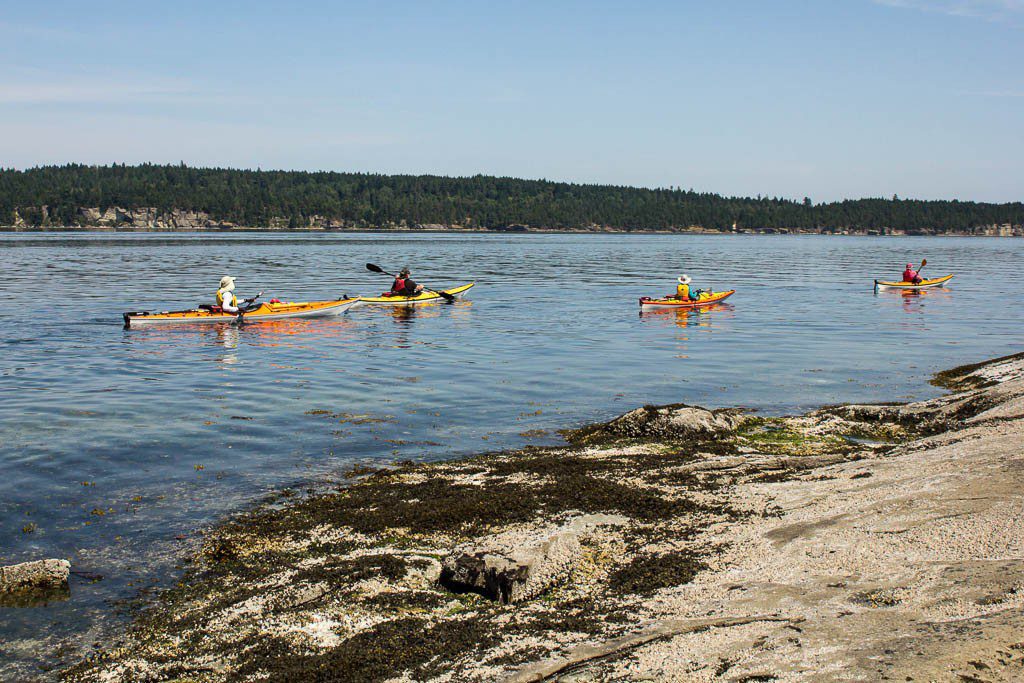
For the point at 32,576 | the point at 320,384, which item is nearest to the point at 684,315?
the point at 320,384

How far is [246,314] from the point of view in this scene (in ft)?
103

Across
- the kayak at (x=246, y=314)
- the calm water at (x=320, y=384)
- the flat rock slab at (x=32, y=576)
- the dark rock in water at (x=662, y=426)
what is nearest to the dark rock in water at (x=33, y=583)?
the flat rock slab at (x=32, y=576)

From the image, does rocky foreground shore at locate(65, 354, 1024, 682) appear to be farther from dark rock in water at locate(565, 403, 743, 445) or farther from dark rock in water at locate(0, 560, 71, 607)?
dark rock in water at locate(565, 403, 743, 445)

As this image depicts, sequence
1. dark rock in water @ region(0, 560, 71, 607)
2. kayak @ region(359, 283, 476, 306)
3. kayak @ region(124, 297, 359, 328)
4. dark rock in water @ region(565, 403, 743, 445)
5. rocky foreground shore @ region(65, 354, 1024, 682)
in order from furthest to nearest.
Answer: kayak @ region(359, 283, 476, 306) < kayak @ region(124, 297, 359, 328) < dark rock in water @ region(565, 403, 743, 445) < dark rock in water @ region(0, 560, 71, 607) < rocky foreground shore @ region(65, 354, 1024, 682)

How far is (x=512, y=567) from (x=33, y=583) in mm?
4606

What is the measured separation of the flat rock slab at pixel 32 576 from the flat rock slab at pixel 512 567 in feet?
12.3

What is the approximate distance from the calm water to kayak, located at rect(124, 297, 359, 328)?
0.50 m

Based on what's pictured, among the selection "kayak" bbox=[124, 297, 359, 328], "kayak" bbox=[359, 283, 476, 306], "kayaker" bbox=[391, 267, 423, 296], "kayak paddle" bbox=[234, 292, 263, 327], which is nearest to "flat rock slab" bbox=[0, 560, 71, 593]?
A: "kayak" bbox=[124, 297, 359, 328]

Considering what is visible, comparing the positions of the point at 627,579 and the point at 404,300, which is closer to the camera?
the point at 627,579

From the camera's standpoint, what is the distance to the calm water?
10.7 meters

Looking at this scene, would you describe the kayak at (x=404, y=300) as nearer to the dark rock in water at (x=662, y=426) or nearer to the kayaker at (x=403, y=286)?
the kayaker at (x=403, y=286)

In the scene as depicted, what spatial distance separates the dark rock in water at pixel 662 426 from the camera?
14.1 meters

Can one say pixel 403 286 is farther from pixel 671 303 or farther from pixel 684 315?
pixel 684 315

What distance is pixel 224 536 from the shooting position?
32.6 feet
